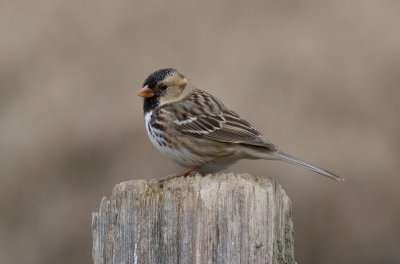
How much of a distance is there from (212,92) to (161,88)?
451 centimetres

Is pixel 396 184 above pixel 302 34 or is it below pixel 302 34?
Answer: below

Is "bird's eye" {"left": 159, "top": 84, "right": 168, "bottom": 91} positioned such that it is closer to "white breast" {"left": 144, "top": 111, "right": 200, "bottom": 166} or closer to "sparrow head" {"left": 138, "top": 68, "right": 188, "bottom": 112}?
"sparrow head" {"left": 138, "top": 68, "right": 188, "bottom": 112}

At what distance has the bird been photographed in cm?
768

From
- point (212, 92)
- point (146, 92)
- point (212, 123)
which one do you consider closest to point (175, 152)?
point (212, 123)

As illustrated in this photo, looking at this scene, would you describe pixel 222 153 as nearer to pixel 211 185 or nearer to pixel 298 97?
pixel 211 185

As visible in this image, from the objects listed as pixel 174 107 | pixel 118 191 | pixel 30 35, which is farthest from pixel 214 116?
pixel 30 35

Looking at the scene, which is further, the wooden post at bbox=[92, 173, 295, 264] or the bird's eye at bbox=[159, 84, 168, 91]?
the bird's eye at bbox=[159, 84, 168, 91]

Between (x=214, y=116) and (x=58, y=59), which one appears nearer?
(x=214, y=116)

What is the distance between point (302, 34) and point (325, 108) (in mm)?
1460

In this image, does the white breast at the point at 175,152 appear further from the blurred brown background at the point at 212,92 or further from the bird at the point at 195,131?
the blurred brown background at the point at 212,92

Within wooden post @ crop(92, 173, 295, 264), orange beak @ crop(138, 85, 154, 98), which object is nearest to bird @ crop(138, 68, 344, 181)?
orange beak @ crop(138, 85, 154, 98)

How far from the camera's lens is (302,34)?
13.5 metres

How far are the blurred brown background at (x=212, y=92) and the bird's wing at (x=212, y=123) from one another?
8.80 ft

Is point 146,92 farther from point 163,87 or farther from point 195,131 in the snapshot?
point 195,131
